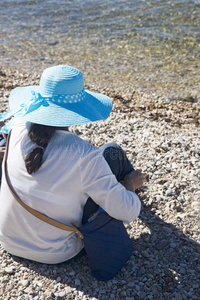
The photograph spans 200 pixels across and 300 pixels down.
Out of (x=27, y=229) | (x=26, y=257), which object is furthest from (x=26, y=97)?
(x=26, y=257)

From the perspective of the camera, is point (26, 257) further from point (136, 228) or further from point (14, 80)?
point (14, 80)

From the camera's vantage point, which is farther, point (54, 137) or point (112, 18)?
point (112, 18)

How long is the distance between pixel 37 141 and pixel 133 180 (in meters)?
1.09

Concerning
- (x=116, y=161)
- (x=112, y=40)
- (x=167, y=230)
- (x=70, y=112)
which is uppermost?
(x=70, y=112)

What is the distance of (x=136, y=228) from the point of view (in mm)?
3352

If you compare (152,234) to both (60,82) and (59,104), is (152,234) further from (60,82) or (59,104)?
(60,82)

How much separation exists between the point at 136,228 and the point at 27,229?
1.22 metres

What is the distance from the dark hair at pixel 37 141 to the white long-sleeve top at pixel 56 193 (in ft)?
0.13

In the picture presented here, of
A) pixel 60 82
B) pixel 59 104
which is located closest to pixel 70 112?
pixel 59 104

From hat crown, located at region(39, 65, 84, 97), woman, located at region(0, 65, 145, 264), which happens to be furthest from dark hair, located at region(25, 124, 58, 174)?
hat crown, located at region(39, 65, 84, 97)

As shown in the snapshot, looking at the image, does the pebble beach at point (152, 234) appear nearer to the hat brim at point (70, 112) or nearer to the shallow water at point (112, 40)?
the hat brim at point (70, 112)

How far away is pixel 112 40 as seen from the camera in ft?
32.6

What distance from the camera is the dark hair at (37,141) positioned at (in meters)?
2.24

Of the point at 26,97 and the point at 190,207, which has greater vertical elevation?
the point at 26,97
